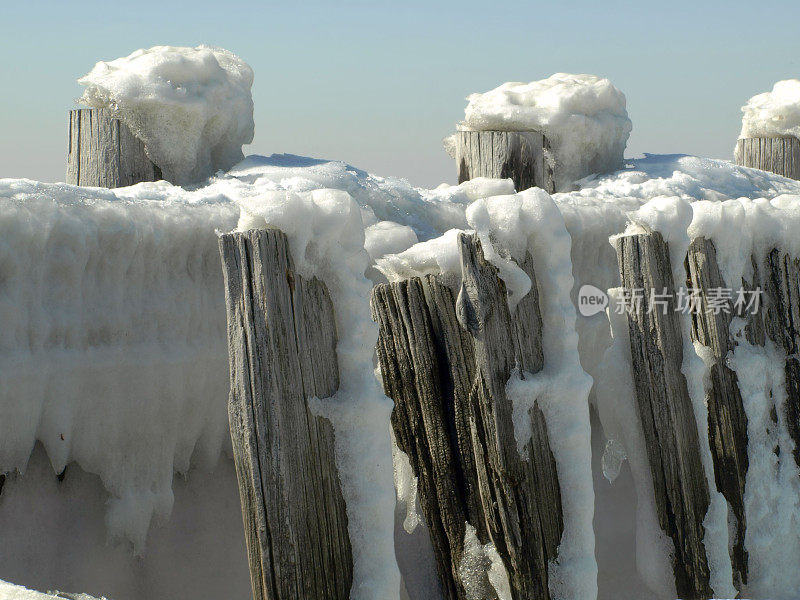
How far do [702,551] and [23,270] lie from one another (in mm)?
2764

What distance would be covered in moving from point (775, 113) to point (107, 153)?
4969 millimetres

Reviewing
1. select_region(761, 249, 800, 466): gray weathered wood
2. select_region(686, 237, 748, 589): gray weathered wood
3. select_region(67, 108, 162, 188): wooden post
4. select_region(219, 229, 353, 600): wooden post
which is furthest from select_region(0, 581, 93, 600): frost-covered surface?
select_region(761, 249, 800, 466): gray weathered wood

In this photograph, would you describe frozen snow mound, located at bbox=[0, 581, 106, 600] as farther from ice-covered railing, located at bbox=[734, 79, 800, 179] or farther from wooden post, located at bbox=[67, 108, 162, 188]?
ice-covered railing, located at bbox=[734, 79, 800, 179]

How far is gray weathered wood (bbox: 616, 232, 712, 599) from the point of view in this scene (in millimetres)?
3381

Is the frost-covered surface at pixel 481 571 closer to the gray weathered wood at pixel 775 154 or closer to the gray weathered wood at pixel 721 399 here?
the gray weathered wood at pixel 721 399

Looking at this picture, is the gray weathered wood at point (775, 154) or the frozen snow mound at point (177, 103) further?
the gray weathered wood at point (775, 154)

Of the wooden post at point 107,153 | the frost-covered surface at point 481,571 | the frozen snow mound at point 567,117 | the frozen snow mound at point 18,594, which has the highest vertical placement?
the frozen snow mound at point 567,117

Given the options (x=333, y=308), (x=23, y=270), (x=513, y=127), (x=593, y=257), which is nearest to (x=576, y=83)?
(x=513, y=127)

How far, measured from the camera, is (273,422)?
92.4 inches

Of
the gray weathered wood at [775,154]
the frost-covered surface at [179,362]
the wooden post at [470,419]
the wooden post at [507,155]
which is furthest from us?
the gray weathered wood at [775,154]

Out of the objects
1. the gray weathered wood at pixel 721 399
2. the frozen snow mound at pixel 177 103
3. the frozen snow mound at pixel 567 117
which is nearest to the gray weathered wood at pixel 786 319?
the gray weathered wood at pixel 721 399

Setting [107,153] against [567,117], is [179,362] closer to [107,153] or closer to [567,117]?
[107,153]

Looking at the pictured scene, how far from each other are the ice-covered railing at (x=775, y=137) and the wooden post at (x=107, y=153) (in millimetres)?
4589

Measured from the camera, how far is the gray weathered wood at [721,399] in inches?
147
